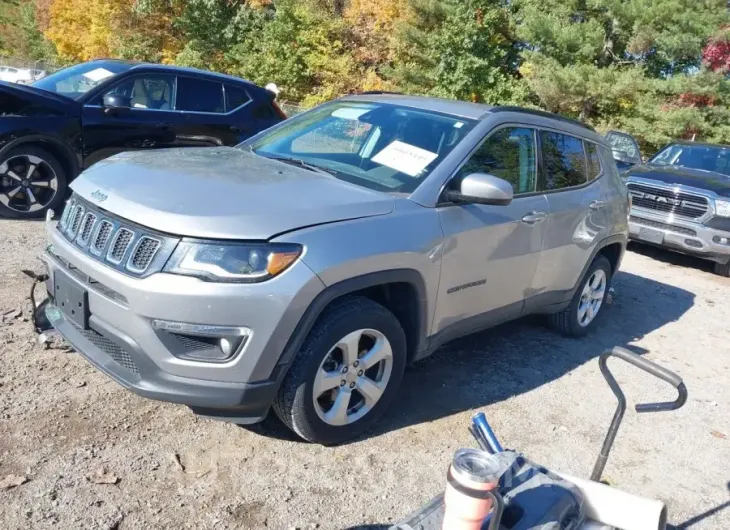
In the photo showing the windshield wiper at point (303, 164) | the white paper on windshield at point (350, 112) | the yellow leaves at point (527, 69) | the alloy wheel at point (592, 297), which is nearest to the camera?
the windshield wiper at point (303, 164)

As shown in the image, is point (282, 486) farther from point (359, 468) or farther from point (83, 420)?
point (83, 420)

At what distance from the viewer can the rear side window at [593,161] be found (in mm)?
5160

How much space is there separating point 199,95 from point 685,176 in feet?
21.6

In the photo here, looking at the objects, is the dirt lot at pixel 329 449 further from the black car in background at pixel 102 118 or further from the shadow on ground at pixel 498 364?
the black car in background at pixel 102 118

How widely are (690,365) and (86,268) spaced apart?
463 centimetres

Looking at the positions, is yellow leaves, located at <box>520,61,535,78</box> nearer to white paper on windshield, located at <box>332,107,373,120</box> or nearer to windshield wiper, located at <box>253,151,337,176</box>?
white paper on windshield, located at <box>332,107,373,120</box>

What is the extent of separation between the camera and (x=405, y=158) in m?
3.81

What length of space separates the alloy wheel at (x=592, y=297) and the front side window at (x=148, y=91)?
4.93 meters

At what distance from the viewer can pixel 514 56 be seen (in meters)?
25.1

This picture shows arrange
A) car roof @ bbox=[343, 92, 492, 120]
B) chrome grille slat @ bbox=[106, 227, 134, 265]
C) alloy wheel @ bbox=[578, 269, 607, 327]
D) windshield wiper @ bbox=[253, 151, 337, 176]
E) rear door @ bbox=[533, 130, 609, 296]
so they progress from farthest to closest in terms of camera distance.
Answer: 1. alloy wheel @ bbox=[578, 269, 607, 327]
2. rear door @ bbox=[533, 130, 609, 296]
3. car roof @ bbox=[343, 92, 492, 120]
4. windshield wiper @ bbox=[253, 151, 337, 176]
5. chrome grille slat @ bbox=[106, 227, 134, 265]

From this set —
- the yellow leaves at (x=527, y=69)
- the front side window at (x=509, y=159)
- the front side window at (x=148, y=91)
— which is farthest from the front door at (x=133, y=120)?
the yellow leaves at (x=527, y=69)

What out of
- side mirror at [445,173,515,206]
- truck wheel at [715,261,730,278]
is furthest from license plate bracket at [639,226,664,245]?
side mirror at [445,173,515,206]

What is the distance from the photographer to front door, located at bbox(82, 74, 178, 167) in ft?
22.5

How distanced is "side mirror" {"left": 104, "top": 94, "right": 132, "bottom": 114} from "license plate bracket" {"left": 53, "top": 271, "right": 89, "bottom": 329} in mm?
3777
